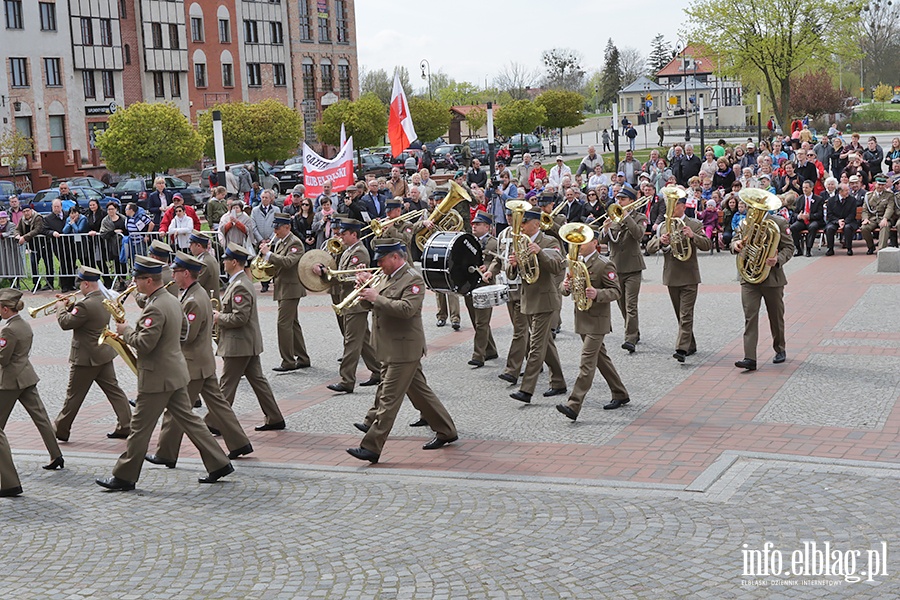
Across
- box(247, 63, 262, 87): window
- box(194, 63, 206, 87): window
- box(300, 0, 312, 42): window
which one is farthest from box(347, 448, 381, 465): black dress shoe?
box(300, 0, 312, 42): window

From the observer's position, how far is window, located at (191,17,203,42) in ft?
208

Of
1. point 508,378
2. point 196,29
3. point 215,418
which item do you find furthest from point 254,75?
point 215,418

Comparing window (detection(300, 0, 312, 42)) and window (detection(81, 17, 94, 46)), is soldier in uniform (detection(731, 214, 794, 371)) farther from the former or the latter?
window (detection(300, 0, 312, 42))

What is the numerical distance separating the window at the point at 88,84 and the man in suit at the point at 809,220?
145ft

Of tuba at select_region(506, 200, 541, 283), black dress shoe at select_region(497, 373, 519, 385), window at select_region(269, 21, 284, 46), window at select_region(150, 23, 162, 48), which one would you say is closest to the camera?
tuba at select_region(506, 200, 541, 283)

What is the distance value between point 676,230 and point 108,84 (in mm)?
50853

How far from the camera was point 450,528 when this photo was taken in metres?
8.09

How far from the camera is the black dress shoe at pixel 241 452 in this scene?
1038cm

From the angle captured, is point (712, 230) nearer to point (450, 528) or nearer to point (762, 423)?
point (762, 423)

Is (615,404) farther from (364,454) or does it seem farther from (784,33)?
(784,33)

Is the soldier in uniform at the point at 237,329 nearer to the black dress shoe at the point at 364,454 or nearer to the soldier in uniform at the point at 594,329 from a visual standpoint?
the black dress shoe at the point at 364,454

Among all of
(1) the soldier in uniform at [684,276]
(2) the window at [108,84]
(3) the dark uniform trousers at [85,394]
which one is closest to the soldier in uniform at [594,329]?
(1) the soldier in uniform at [684,276]

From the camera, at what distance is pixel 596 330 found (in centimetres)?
1116

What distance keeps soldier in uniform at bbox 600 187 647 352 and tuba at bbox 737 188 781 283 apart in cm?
173
